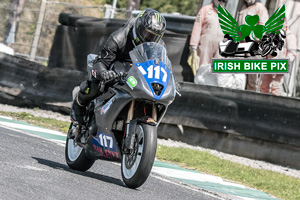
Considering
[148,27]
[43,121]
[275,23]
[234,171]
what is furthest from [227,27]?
[148,27]

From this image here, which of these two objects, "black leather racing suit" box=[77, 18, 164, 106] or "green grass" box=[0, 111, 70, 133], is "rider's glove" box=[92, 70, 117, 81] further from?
"green grass" box=[0, 111, 70, 133]

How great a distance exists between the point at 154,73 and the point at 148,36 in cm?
63

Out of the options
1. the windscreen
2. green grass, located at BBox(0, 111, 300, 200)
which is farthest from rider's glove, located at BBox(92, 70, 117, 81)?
green grass, located at BBox(0, 111, 300, 200)

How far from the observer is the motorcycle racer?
7.06m

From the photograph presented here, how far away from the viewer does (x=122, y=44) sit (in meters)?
7.36

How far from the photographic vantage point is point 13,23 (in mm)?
19344

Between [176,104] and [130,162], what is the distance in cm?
622

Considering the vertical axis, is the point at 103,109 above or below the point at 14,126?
above

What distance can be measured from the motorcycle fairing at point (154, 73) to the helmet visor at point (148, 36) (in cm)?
44

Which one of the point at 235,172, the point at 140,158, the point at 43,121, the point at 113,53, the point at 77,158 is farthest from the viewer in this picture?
the point at 43,121

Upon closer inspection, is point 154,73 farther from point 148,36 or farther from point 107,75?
point 148,36

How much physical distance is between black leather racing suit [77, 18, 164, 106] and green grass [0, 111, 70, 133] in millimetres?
4689

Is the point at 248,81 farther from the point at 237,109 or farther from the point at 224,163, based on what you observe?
the point at 224,163

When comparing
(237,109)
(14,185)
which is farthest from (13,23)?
(14,185)
